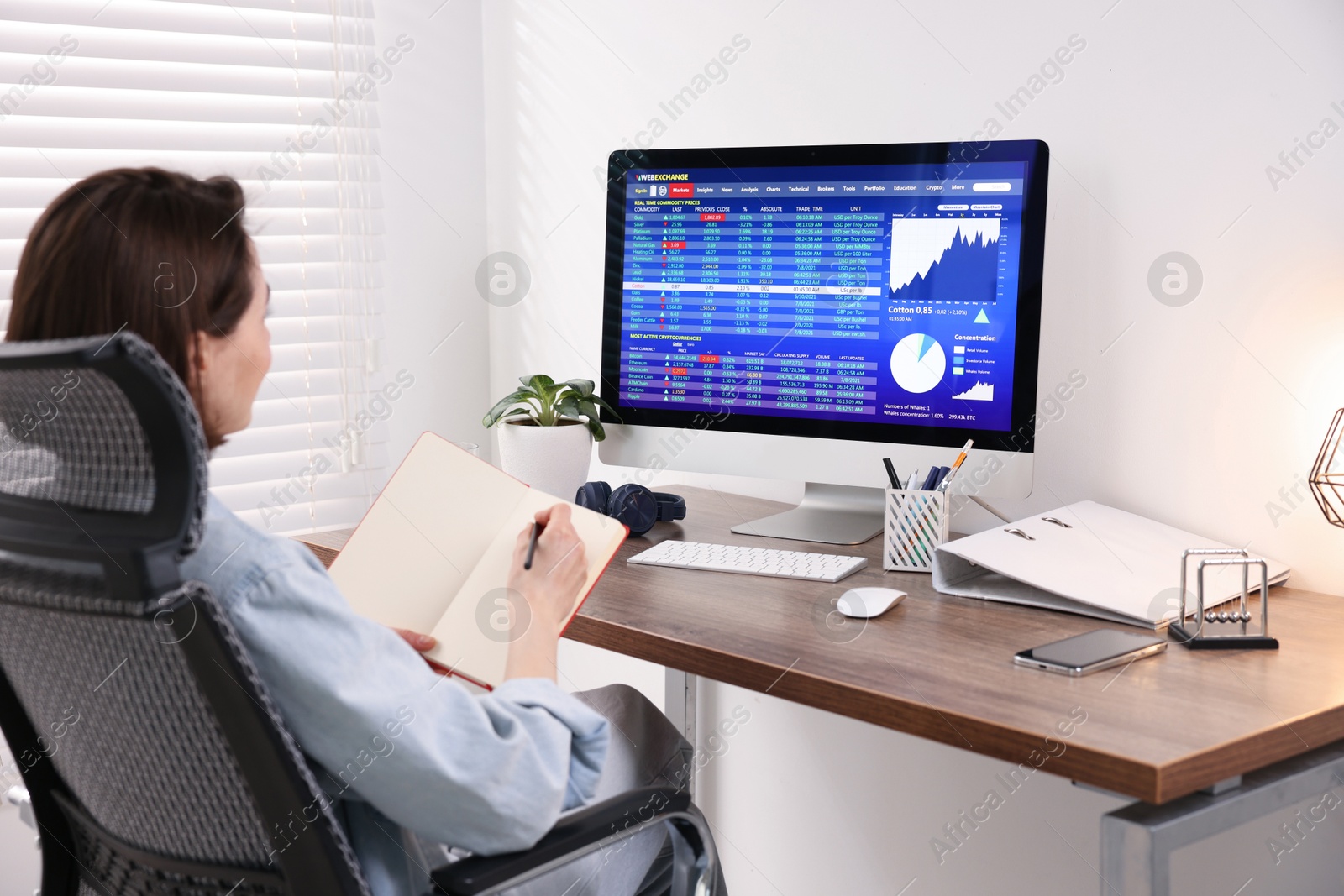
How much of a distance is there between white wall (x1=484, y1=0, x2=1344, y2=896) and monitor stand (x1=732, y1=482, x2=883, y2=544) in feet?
0.60

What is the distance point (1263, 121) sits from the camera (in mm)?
1338

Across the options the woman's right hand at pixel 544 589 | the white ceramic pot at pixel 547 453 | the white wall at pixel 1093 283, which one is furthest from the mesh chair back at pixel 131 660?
the white wall at pixel 1093 283

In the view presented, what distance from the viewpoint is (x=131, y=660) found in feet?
2.31

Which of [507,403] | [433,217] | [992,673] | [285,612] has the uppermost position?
[433,217]

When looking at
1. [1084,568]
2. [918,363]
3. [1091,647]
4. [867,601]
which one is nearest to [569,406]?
[918,363]

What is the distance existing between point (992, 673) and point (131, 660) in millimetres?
738

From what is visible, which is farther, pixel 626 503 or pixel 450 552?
pixel 626 503

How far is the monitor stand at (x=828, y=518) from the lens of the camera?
1567mm

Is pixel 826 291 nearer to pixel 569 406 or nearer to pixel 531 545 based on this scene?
pixel 569 406

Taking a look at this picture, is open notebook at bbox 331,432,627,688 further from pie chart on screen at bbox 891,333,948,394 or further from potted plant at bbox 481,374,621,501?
pie chart on screen at bbox 891,333,948,394

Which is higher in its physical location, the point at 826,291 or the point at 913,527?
the point at 826,291

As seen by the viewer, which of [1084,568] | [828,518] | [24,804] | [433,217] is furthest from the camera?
[433,217]

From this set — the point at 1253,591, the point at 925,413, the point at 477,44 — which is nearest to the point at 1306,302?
the point at 1253,591

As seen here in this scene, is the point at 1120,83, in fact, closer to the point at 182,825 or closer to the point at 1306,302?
the point at 1306,302
